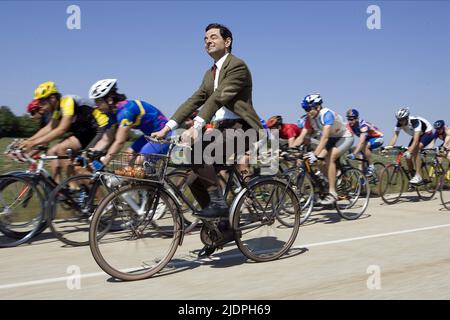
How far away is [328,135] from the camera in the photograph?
25.9 feet

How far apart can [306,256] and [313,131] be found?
4152 mm

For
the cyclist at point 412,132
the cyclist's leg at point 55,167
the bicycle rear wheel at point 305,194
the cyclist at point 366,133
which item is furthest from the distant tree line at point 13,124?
the bicycle rear wheel at point 305,194

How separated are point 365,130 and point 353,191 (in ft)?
11.8

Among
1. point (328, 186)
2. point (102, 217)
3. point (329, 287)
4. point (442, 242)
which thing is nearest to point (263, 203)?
point (329, 287)

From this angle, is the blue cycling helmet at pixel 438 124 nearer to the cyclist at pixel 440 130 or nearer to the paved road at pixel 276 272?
the cyclist at pixel 440 130

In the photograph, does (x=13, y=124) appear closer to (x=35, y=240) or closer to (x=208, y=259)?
(x=35, y=240)

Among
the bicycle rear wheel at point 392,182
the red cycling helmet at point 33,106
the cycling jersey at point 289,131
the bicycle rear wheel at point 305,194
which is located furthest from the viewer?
the bicycle rear wheel at point 392,182

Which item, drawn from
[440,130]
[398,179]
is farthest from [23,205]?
[440,130]

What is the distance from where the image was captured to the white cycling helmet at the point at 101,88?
21.0ft

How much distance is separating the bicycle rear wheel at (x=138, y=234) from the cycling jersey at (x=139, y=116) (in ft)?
7.29

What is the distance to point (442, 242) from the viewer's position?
6.02 meters

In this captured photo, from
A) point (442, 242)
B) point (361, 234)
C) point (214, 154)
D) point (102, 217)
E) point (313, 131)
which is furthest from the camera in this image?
point (313, 131)
